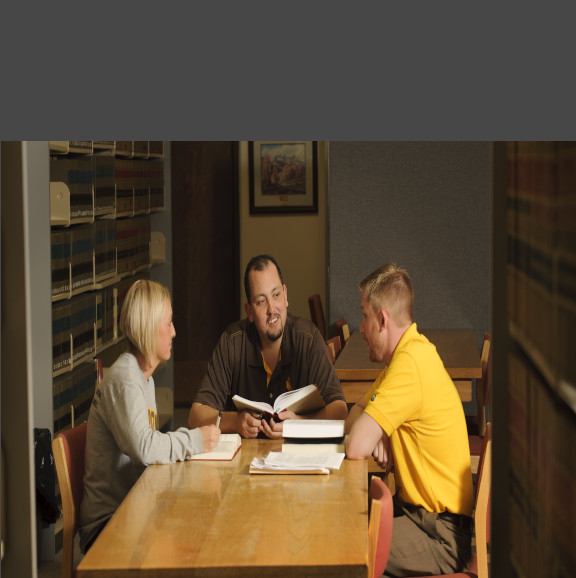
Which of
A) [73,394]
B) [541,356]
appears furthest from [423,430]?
[73,394]

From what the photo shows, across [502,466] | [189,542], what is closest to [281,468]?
[189,542]

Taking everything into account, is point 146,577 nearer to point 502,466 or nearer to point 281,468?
point 281,468

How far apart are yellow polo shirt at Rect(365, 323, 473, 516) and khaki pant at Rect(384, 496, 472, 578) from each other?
0.04 metres

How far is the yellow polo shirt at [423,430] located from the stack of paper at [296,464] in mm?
175

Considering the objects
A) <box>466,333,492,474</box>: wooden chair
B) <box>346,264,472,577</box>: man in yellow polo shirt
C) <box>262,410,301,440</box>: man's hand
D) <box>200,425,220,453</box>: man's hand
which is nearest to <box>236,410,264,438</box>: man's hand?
<box>262,410,301,440</box>: man's hand

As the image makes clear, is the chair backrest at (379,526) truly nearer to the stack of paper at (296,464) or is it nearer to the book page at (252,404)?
the stack of paper at (296,464)

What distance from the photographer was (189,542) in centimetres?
160

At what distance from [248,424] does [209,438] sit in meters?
0.23

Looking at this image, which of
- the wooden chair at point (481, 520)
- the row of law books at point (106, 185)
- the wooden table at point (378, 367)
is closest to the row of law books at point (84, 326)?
the row of law books at point (106, 185)

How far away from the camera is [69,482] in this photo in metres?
2.13

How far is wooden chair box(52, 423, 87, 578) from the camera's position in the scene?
2107 mm

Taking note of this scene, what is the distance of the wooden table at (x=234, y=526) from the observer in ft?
4.87

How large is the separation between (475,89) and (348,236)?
4331mm

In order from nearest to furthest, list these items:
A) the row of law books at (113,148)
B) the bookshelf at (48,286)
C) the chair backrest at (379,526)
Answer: the bookshelf at (48,286)
the chair backrest at (379,526)
the row of law books at (113,148)
